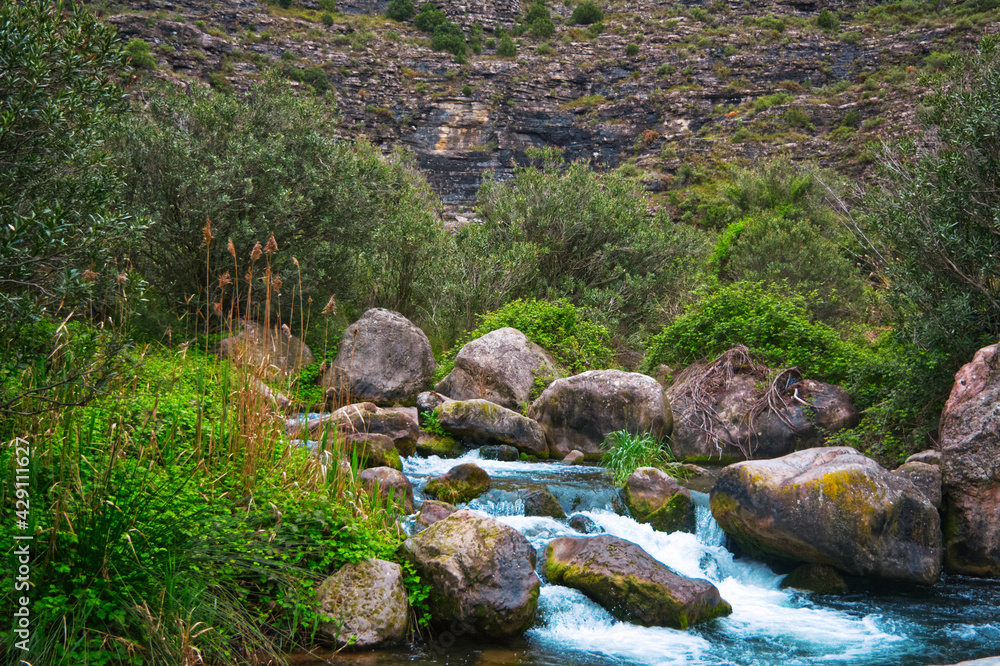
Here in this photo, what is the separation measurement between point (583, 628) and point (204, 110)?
13865 millimetres

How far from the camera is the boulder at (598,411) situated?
10.9m

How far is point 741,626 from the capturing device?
5445 mm

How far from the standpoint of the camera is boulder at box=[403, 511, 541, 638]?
471cm

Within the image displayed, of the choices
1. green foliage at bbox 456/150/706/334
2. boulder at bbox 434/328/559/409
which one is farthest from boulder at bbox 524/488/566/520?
green foliage at bbox 456/150/706/334

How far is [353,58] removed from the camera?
5116 cm

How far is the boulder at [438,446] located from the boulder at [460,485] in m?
2.62

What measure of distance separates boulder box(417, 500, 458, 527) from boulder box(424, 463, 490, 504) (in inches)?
37.0

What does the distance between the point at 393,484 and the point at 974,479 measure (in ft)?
19.2

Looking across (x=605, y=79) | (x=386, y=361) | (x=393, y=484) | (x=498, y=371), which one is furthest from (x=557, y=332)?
(x=605, y=79)

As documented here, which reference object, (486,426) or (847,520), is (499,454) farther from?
(847,520)

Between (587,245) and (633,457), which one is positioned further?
(587,245)

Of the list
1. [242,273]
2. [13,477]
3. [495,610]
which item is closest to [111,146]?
[242,273]

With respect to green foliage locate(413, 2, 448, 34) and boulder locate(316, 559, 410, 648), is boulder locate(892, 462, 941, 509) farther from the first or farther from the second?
green foliage locate(413, 2, 448, 34)

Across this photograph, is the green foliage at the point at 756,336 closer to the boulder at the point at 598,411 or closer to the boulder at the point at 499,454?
the boulder at the point at 598,411
